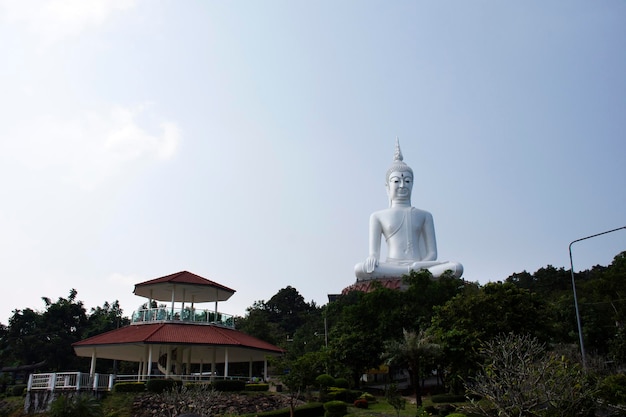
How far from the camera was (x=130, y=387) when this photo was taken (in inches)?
979

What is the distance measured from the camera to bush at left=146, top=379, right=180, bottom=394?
81.3 feet

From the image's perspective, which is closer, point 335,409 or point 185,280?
point 335,409

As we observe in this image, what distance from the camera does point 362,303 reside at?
1367 inches

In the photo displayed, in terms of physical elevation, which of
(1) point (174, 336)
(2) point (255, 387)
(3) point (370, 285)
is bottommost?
(2) point (255, 387)

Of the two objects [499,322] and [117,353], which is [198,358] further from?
[499,322]

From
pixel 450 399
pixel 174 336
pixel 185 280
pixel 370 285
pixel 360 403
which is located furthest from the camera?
pixel 370 285

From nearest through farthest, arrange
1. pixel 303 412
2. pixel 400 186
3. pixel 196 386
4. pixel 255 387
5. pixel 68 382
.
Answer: pixel 196 386, pixel 303 412, pixel 68 382, pixel 255 387, pixel 400 186

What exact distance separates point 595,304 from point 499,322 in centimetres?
1676

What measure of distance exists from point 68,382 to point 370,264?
27691 mm

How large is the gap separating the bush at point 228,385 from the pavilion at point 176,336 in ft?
4.53

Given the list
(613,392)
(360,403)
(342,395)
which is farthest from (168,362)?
(613,392)

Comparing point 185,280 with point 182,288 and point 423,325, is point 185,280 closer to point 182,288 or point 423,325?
point 182,288

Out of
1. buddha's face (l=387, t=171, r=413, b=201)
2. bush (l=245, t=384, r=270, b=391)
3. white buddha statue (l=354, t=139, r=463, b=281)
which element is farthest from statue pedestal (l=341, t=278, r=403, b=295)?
bush (l=245, t=384, r=270, b=391)

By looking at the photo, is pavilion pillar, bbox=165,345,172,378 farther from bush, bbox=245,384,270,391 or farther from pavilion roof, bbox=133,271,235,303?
bush, bbox=245,384,270,391
